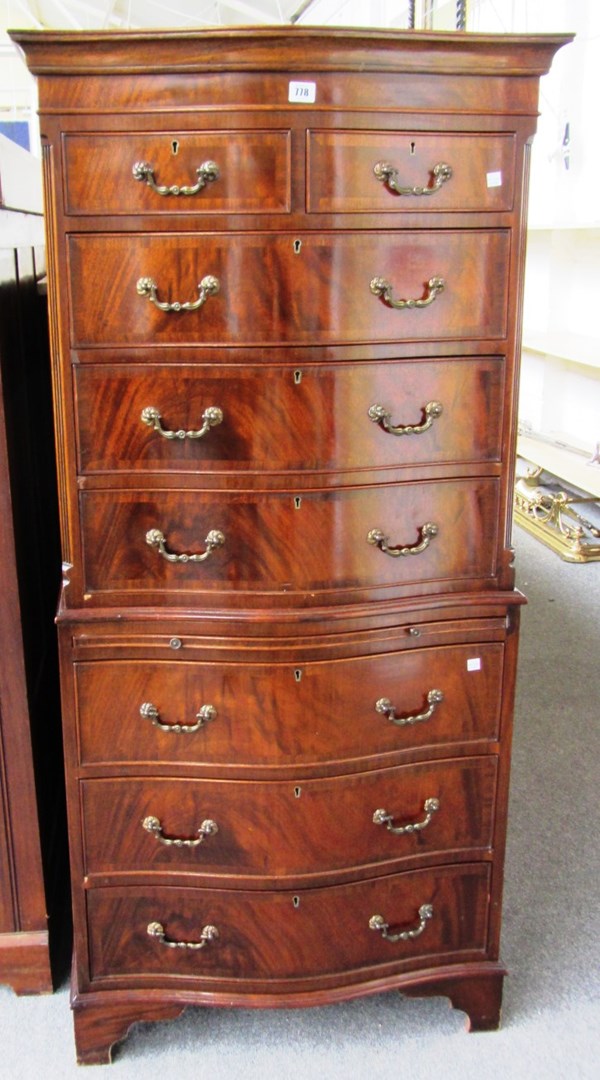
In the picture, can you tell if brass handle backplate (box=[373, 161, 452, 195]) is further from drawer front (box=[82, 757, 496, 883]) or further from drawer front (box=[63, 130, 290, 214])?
drawer front (box=[82, 757, 496, 883])

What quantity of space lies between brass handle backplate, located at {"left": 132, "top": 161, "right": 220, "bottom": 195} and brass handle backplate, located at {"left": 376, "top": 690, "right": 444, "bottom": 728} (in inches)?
28.4

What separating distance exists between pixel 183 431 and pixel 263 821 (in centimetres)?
56

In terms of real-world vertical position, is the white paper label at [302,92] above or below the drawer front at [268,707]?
above

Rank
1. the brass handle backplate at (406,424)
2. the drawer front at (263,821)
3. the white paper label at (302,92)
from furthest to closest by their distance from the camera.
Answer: the drawer front at (263,821)
the brass handle backplate at (406,424)
the white paper label at (302,92)

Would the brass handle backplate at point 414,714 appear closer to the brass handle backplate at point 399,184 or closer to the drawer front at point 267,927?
the drawer front at point 267,927

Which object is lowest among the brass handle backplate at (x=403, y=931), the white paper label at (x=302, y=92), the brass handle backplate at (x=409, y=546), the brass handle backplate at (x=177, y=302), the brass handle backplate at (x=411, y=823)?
the brass handle backplate at (x=403, y=931)

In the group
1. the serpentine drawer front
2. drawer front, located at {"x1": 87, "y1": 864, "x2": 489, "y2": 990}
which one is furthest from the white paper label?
drawer front, located at {"x1": 87, "y1": 864, "x2": 489, "y2": 990}

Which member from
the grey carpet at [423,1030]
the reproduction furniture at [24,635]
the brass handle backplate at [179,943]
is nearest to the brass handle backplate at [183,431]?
the reproduction furniture at [24,635]

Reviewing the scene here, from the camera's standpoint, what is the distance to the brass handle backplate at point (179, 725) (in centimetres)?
135

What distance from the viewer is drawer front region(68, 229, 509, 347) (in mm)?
1204

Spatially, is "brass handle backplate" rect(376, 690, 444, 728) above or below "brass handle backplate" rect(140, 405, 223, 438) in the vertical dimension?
below

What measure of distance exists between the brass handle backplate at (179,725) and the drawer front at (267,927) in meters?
0.26

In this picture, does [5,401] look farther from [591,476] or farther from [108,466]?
[591,476]

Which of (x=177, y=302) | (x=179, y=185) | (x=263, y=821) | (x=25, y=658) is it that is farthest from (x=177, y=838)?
(x=179, y=185)
